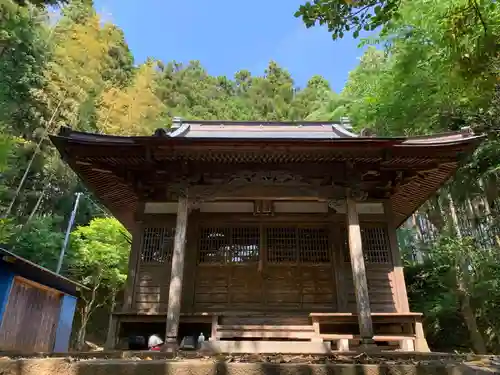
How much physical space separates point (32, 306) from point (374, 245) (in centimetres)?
970

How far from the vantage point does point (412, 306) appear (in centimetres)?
1243

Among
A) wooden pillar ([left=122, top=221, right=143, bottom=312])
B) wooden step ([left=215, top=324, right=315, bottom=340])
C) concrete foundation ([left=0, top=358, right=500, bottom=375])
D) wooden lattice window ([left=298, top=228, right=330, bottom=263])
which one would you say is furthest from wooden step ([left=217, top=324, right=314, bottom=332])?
concrete foundation ([left=0, top=358, right=500, bottom=375])

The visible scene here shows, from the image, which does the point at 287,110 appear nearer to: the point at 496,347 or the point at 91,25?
the point at 91,25

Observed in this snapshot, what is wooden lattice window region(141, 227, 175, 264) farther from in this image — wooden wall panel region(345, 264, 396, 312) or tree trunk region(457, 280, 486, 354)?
tree trunk region(457, 280, 486, 354)

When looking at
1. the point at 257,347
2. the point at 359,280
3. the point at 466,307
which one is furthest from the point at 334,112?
the point at 257,347

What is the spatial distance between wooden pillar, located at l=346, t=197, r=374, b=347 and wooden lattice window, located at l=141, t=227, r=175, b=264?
12.4 feet

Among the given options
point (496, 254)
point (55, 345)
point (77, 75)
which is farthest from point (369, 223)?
point (77, 75)

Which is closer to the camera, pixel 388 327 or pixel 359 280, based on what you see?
pixel 359 280

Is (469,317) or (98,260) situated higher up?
(98,260)

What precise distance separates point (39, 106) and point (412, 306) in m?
18.2

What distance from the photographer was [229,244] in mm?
8414

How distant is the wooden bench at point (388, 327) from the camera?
21.9 ft

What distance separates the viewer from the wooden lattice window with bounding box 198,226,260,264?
8.34m

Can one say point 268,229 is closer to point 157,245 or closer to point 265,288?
point 265,288
